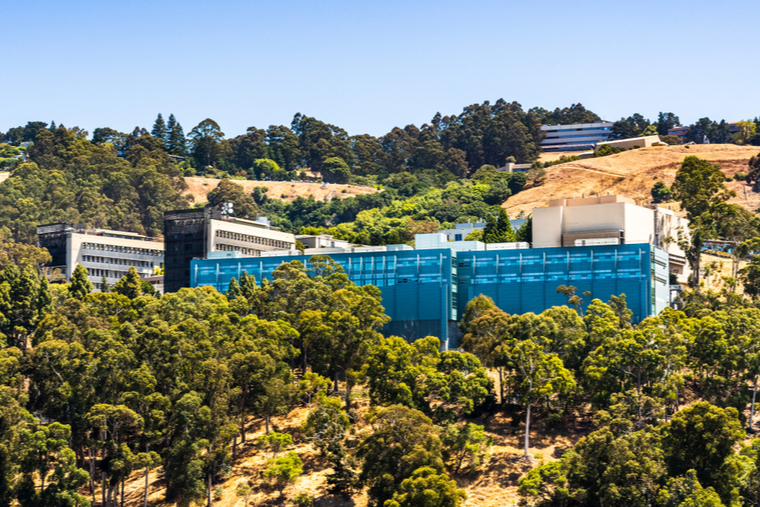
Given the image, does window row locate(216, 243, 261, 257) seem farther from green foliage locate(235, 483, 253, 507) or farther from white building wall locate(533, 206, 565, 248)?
green foliage locate(235, 483, 253, 507)

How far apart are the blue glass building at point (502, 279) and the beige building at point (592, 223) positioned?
421 cm

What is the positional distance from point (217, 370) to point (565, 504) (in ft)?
98.6

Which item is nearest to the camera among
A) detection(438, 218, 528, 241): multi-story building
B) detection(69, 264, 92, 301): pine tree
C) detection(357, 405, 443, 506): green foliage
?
detection(357, 405, 443, 506): green foliage

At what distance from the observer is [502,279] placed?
114188 mm

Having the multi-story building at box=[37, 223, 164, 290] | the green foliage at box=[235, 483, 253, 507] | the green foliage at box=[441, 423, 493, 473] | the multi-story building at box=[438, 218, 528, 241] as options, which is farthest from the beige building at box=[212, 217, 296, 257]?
the green foliage at box=[441, 423, 493, 473]

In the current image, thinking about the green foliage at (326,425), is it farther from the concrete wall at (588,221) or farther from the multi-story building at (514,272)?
the concrete wall at (588,221)

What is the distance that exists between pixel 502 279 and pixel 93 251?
77394 mm

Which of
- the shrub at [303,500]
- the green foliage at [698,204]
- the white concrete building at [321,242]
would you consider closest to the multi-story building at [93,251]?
the white concrete building at [321,242]

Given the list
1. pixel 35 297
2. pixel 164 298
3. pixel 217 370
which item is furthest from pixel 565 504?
pixel 35 297

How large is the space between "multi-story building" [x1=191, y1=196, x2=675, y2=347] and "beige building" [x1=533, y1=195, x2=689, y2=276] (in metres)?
0.12

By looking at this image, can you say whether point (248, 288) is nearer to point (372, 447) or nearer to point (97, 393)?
point (97, 393)

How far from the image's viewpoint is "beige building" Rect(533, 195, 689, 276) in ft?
390

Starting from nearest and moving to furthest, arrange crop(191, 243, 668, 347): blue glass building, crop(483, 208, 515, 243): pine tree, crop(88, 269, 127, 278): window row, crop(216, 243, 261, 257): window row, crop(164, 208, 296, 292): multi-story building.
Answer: crop(191, 243, 668, 347): blue glass building → crop(164, 208, 296, 292): multi-story building → crop(216, 243, 261, 257): window row → crop(483, 208, 515, 243): pine tree → crop(88, 269, 127, 278): window row

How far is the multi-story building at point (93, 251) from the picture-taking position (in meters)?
161
